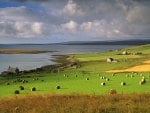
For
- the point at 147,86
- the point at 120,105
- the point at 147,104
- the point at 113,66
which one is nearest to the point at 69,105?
the point at 120,105

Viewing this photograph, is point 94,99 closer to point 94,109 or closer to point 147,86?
point 94,109

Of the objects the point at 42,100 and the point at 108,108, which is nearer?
the point at 108,108

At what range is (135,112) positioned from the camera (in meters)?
21.5

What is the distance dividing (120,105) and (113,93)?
5.33m

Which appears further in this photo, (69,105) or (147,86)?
(147,86)

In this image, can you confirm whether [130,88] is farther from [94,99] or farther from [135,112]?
[135,112]

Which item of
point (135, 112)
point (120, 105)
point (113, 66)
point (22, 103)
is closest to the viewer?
point (135, 112)

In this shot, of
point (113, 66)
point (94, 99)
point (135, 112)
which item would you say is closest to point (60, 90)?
point (94, 99)

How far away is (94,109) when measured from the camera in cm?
2234

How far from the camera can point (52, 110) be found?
22.8 meters

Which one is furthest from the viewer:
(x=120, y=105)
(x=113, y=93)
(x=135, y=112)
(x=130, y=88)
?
(x=130, y=88)

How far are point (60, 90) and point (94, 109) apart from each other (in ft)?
38.6

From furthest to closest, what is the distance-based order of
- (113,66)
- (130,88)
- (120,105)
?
(113,66)
(130,88)
(120,105)

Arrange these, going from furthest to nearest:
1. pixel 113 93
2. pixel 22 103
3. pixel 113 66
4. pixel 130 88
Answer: pixel 113 66
pixel 130 88
pixel 113 93
pixel 22 103
